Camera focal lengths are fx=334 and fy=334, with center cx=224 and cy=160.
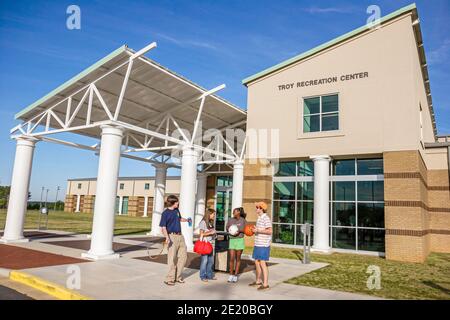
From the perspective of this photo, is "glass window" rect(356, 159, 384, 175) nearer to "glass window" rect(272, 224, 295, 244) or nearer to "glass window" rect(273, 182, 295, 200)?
"glass window" rect(273, 182, 295, 200)

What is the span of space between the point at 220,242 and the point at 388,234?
8.51 m

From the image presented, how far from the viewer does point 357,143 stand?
1543 cm

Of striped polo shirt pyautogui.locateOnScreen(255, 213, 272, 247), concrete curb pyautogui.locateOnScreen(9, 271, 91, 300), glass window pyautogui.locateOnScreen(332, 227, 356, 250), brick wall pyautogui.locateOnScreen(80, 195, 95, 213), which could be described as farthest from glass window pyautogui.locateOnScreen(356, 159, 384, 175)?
brick wall pyautogui.locateOnScreen(80, 195, 95, 213)

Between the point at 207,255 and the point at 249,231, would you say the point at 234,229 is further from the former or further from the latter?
the point at 207,255

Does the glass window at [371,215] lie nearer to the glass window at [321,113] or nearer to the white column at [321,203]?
the white column at [321,203]

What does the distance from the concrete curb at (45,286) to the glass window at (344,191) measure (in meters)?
13.1

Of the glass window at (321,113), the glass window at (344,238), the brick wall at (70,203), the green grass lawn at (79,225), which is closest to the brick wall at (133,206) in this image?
the brick wall at (70,203)

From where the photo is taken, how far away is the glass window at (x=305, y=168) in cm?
1727

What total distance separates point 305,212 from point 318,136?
12.9 feet

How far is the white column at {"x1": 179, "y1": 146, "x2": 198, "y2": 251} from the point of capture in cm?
1435

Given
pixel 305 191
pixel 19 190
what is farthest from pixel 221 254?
pixel 19 190

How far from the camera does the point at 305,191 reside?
1725cm

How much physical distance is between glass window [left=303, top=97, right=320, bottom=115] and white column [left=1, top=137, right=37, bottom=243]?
12.9 metres
